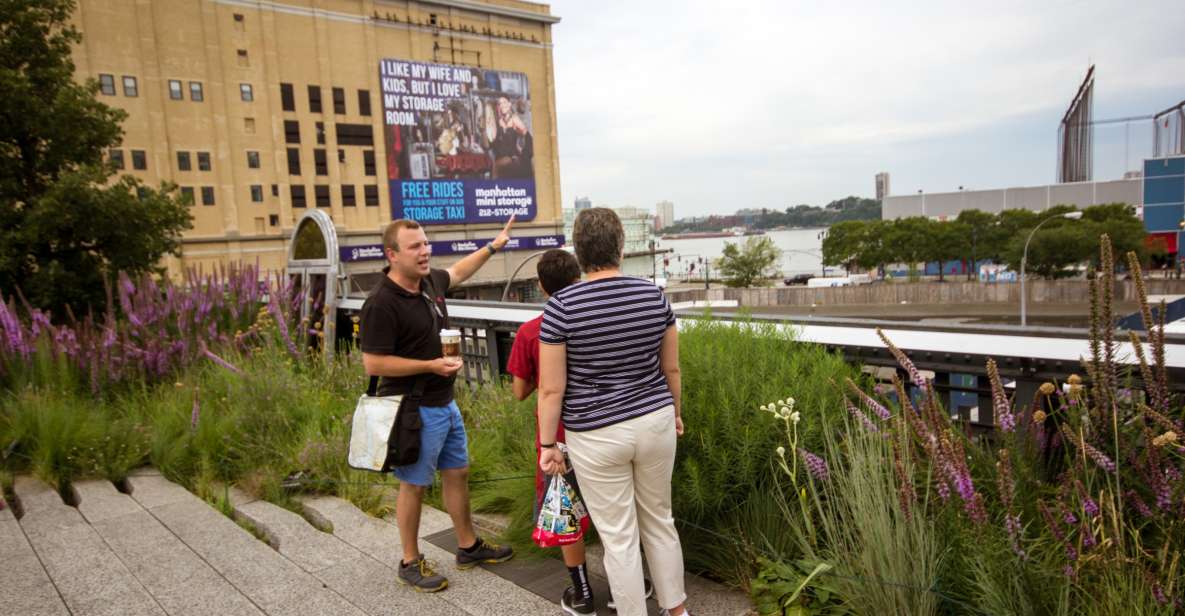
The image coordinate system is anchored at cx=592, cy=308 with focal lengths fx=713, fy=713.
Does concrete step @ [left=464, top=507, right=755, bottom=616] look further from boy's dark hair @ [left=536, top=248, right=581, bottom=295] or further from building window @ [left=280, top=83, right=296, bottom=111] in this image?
building window @ [left=280, top=83, right=296, bottom=111]

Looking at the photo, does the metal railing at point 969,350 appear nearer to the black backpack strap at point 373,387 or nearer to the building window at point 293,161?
the black backpack strap at point 373,387

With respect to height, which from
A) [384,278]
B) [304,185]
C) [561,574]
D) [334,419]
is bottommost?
[561,574]

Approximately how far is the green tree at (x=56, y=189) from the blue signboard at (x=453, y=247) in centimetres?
4040

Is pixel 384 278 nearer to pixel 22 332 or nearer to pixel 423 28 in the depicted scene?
pixel 22 332

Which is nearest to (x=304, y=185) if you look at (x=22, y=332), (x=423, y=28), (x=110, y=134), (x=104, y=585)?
(x=423, y=28)

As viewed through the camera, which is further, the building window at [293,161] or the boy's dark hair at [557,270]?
the building window at [293,161]

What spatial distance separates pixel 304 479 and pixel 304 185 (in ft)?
180

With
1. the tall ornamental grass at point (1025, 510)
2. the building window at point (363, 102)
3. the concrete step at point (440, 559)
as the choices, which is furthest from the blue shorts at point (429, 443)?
the building window at point (363, 102)

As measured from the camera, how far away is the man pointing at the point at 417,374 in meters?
3.29

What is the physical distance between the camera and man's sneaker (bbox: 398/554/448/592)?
136 inches

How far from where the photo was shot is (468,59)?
6334 centimetres

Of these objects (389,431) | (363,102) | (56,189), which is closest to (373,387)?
(389,431)

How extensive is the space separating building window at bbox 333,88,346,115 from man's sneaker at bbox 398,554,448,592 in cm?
5833

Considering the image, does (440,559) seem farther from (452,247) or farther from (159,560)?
(452,247)
